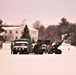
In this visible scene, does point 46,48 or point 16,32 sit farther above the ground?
point 16,32

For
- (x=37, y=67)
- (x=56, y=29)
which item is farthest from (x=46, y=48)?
(x=56, y=29)

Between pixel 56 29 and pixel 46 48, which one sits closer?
pixel 46 48

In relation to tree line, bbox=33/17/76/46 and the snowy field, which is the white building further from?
the snowy field

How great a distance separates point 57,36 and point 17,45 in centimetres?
5795

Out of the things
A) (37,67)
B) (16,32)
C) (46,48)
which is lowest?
(37,67)

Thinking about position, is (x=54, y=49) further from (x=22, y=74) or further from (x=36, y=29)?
(x=36, y=29)

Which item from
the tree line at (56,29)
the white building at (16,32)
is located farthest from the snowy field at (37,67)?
the white building at (16,32)

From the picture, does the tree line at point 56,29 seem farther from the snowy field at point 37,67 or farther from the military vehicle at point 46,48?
the snowy field at point 37,67

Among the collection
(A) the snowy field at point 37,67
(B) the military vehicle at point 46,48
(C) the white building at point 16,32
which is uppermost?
(C) the white building at point 16,32

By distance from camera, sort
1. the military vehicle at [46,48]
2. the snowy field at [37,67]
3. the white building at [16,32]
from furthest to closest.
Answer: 1. the white building at [16,32]
2. the military vehicle at [46,48]
3. the snowy field at [37,67]

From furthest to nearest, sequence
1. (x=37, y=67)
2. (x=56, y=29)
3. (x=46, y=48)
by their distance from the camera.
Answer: (x=56, y=29) < (x=46, y=48) < (x=37, y=67)

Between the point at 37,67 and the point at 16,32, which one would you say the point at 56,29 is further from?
the point at 37,67

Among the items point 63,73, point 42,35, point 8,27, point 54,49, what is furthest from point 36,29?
point 63,73

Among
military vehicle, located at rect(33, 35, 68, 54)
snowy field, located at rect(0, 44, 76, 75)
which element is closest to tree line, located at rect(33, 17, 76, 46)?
military vehicle, located at rect(33, 35, 68, 54)
